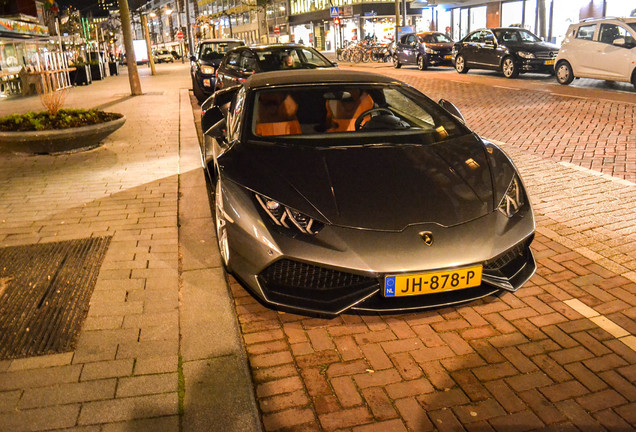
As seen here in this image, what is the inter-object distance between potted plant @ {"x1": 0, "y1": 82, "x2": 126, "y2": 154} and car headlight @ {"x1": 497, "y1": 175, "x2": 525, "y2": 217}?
6526 mm

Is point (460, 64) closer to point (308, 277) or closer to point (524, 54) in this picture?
point (524, 54)

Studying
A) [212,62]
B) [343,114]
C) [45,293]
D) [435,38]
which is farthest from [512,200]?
[435,38]

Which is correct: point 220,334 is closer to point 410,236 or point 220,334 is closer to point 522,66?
point 410,236

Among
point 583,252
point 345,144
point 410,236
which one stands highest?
point 345,144

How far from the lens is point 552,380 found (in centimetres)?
290

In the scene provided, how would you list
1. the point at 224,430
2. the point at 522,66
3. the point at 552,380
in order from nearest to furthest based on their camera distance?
the point at 224,430 < the point at 552,380 < the point at 522,66

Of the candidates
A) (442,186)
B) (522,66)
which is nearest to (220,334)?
(442,186)

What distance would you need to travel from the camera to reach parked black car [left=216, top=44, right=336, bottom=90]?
38.9 feet

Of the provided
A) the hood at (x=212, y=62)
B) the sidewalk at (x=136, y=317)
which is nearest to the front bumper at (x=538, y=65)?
the hood at (x=212, y=62)

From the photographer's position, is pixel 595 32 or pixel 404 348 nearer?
pixel 404 348

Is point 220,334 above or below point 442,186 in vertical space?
below

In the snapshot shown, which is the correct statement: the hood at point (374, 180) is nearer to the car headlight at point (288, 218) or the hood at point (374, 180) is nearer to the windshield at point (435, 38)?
the car headlight at point (288, 218)

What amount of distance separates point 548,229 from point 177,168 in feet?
15.1

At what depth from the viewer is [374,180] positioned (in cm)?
365
